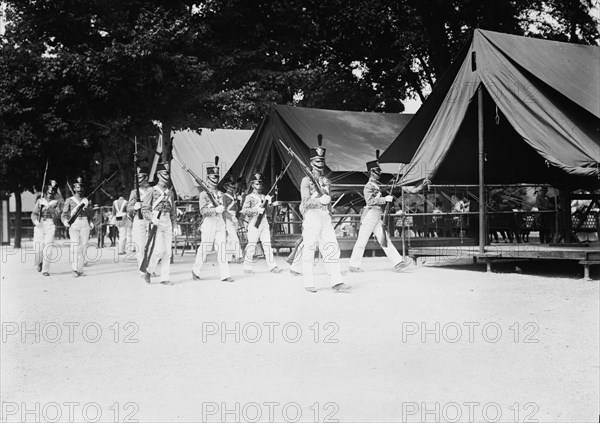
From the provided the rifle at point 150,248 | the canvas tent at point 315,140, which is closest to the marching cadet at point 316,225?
the rifle at point 150,248

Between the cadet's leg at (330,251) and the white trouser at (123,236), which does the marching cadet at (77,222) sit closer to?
the white trouser at (123,236)

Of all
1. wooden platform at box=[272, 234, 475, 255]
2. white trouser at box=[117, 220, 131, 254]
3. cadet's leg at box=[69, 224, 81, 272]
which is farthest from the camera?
white trouser at box=[117, 220, 131, 254]

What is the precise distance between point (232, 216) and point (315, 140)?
11.7ft

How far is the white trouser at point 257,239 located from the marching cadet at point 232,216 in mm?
953

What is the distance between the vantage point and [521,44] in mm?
13961

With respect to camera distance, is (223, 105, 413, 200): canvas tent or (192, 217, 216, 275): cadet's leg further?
(223, 105, 413, 200): canvas tent

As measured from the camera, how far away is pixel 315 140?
18.9m

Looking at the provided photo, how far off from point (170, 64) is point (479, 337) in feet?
52.0

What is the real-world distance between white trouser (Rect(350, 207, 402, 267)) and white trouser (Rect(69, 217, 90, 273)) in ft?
19.5

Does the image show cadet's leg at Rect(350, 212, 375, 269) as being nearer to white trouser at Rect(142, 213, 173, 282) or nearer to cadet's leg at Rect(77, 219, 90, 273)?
white trouser at Rect(142, 213, 173, 282)

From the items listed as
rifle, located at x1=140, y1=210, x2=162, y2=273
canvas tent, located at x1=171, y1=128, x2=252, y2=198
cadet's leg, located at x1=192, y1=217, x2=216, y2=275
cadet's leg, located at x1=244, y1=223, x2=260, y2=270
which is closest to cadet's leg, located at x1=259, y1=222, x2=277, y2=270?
cadet's leg, located at x1=244, y1=223, x2=260, y2=270

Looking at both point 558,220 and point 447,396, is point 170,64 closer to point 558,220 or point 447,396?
point 558,220

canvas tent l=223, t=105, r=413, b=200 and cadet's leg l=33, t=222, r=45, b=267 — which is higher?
canvas tent l=223, t=105, r=413, b=200

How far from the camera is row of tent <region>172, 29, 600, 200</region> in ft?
39.9
